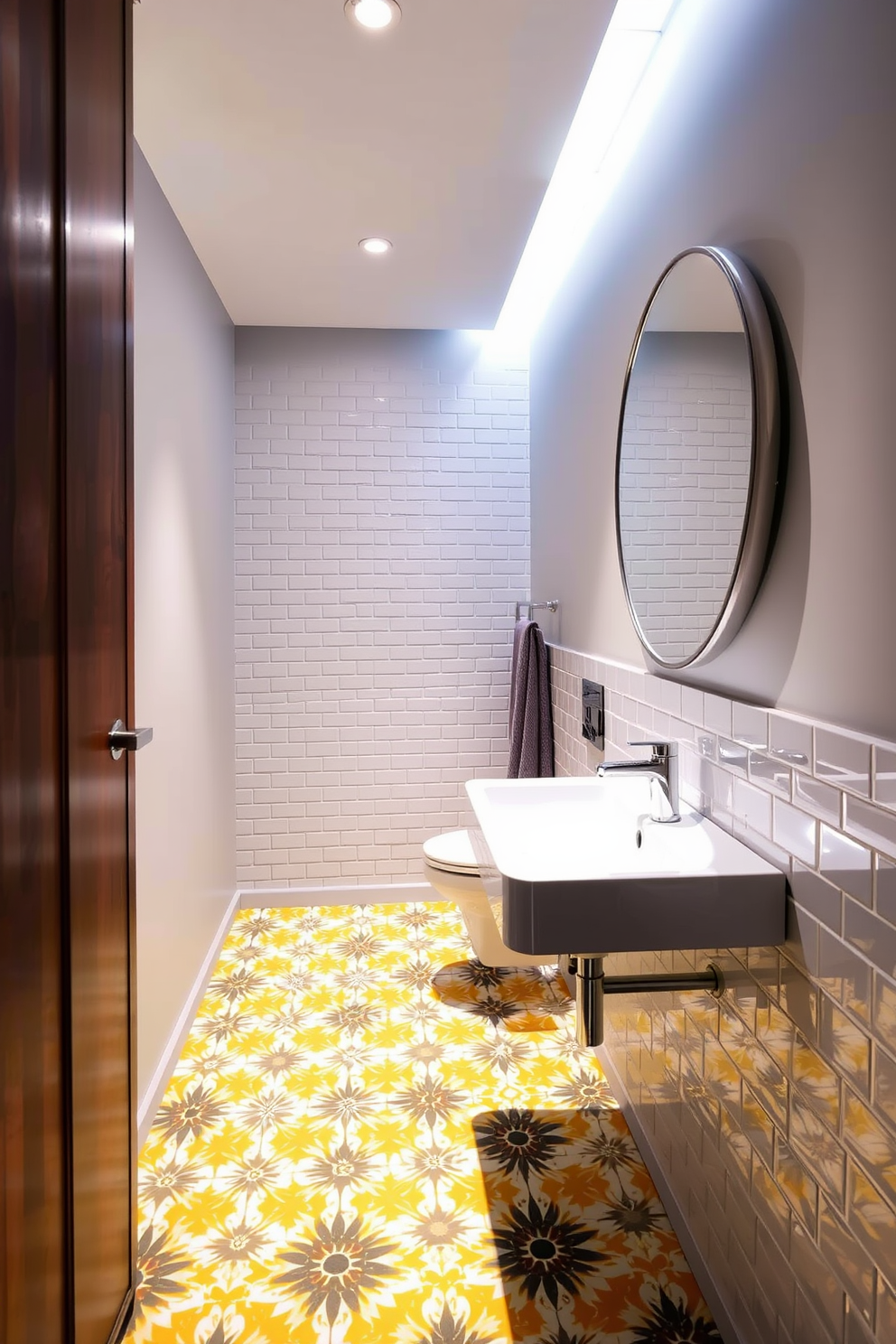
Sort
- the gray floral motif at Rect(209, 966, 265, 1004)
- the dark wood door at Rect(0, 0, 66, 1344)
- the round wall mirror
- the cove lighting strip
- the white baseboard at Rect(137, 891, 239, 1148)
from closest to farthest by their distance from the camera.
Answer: the dark wood door at Rect(0, 0, 66, 1344), the round wall mirror, the cove lighting strip, the white baseboard at Rect(137, 891, 239, 1148), the gray floral motif at Rect(209, 966, 265, 1004)

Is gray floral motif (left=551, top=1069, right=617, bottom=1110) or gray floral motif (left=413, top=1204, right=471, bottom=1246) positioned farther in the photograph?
gray floral motif (left=551, top=1069, right=617, bottom=1110)

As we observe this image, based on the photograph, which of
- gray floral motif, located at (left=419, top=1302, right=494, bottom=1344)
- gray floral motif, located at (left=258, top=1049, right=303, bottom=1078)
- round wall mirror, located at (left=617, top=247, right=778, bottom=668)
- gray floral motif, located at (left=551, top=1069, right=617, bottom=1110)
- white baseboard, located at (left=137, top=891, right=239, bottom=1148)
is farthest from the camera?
gray floral motif, located at (left=258, top=1049, right=303, bottom=1078)

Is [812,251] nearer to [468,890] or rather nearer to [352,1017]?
[468,890]

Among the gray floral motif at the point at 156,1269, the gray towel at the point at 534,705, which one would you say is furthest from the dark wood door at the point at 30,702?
the gray towel at the point at 534,705

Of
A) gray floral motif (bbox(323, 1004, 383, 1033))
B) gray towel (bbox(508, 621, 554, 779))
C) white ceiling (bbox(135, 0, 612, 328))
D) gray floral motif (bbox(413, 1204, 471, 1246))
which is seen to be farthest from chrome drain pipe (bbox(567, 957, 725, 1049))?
white ceiling (bbox(135, 0, 612, 328))

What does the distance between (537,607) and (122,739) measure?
2152 mm

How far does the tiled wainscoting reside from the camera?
3.57 feet

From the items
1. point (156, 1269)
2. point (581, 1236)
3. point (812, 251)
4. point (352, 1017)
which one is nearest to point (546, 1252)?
point (581, 1236)

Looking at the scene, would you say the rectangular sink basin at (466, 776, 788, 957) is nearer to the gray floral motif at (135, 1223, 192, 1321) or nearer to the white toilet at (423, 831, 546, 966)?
the gray floral motif at (135, 1223, 192, 1321)

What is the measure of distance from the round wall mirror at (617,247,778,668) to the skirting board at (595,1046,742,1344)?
1.14 metres

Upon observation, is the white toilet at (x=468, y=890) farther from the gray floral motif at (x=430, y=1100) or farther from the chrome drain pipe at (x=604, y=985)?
the chrome drain pipe at (x=604, y=985)

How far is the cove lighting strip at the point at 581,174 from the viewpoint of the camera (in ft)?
6.29

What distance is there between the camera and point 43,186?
1.14 metres

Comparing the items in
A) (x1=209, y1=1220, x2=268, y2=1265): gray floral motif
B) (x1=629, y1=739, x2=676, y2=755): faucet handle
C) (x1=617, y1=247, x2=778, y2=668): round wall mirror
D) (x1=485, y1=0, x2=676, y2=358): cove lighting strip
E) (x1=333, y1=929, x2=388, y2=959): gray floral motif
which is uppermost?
(x1=485, y1=0, x2=676, y2=358): cove lighting strip
